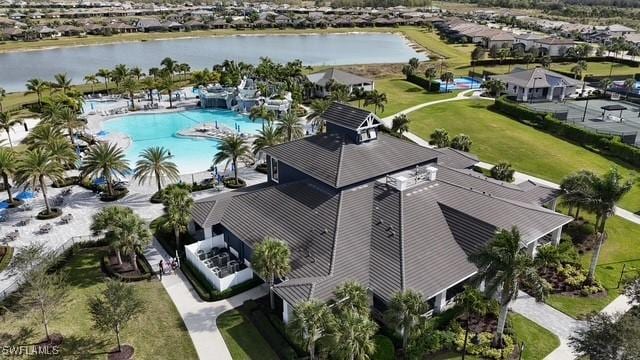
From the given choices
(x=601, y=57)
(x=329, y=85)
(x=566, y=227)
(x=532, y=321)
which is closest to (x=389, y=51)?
(x=601, y=57)

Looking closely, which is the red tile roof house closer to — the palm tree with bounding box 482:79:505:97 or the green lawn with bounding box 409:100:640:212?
the green lawn with bounding box 409:100:640:212

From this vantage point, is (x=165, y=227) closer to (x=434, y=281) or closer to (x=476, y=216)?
(x=434, y=281)

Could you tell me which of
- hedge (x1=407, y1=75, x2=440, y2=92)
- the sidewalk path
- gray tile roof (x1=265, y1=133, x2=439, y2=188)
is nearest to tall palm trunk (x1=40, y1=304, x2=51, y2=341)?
the sidewalk path

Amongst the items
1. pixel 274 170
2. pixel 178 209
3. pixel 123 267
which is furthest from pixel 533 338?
pixel 123 267

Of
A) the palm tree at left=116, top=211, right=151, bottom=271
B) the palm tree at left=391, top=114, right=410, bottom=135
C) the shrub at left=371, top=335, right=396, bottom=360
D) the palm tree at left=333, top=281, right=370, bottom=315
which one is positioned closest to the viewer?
the palm tree at left=333, top=281, right=370, bottom=315

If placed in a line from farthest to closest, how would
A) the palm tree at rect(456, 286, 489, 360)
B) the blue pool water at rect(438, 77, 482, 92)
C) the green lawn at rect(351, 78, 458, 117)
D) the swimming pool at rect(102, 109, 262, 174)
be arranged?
the blue pool water at rect(438, 77, 482, 92), the green lawn at rect(351, 78, 458, 117), the swimming pool at rect(102, 109, 262, 174), the palm tree at rect(456, 286, 489, 360)

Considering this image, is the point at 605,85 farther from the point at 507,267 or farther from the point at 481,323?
the point at 507,267
